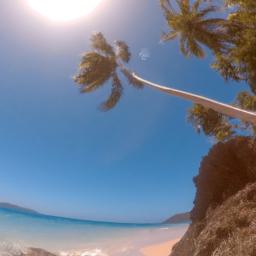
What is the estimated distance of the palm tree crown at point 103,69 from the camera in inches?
625

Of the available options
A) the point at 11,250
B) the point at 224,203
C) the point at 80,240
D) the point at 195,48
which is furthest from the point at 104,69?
the point at 80,240

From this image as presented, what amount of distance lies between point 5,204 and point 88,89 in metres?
142

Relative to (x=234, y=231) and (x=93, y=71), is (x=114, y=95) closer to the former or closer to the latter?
(x=93, y=71)

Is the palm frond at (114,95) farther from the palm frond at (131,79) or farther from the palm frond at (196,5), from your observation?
the palm frond at (196,5)

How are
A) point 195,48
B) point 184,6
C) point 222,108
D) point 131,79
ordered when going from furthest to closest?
point 131,79
point 195,48
point 184,6
point 222,108

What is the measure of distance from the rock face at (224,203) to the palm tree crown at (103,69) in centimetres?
623

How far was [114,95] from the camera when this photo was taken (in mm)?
16703

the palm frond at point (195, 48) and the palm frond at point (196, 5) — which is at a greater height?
the palm frond at point (196, 5)

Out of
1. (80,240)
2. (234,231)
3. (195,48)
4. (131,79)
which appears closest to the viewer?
(234,231)

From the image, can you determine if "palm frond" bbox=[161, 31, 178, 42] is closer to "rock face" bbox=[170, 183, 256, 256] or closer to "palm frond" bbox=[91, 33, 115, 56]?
"palm frond" bbox=[91, 33, 115, 56]

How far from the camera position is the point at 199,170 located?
587 inches

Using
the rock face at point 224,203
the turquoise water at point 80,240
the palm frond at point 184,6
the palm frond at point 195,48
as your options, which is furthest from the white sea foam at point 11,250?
the palm frond at point 184,6

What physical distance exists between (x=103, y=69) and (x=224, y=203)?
9.63m

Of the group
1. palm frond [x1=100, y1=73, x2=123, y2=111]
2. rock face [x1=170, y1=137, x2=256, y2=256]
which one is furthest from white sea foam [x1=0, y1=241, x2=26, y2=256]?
rock face [x1=170, y1=137, x2=256, y2=256]
